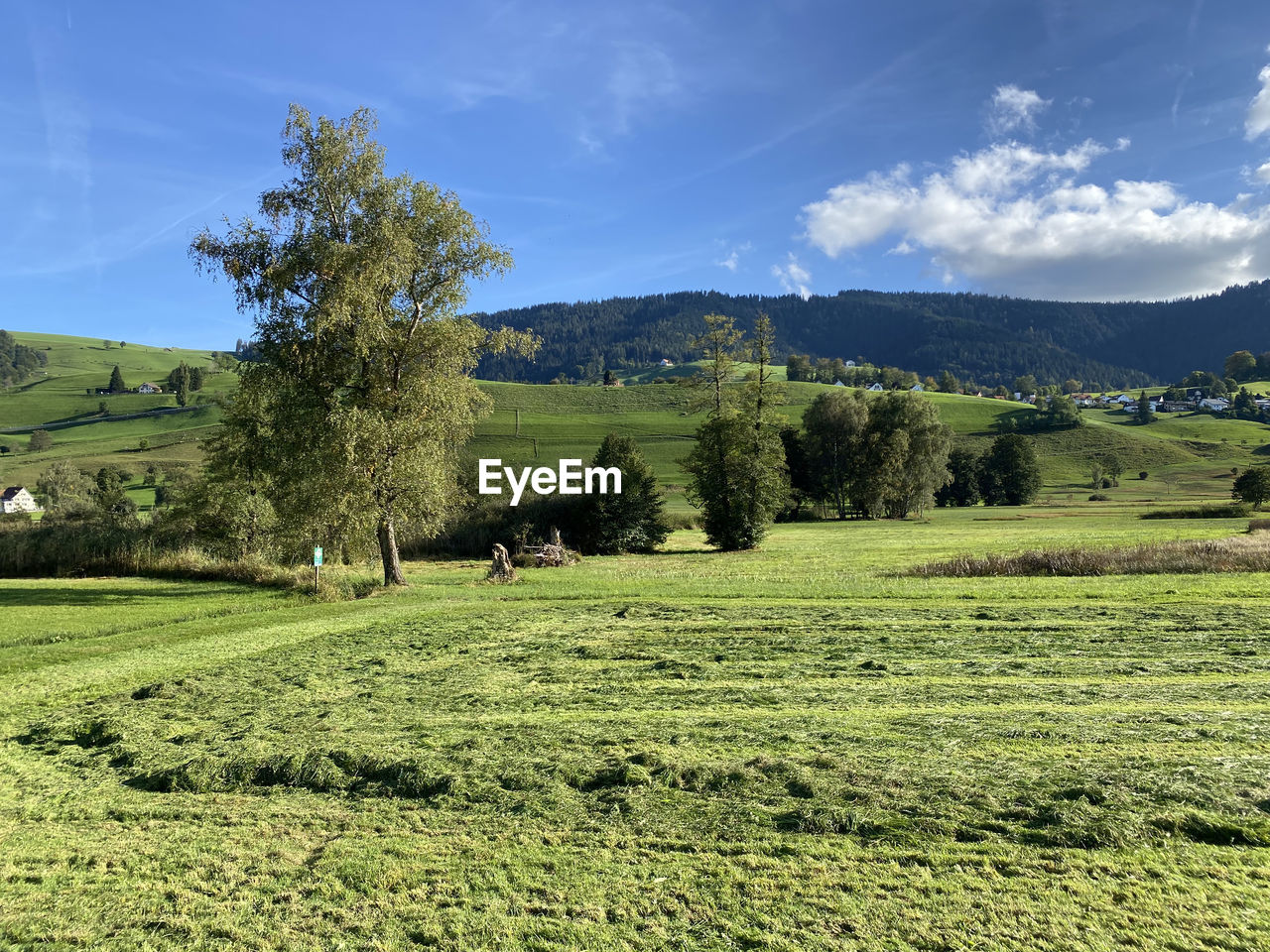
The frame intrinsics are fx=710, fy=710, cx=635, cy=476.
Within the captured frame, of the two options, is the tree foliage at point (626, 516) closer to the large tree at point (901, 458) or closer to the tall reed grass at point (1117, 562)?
the tall reed grass at point (1117, 562)

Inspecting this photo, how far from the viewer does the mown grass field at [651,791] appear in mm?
4312

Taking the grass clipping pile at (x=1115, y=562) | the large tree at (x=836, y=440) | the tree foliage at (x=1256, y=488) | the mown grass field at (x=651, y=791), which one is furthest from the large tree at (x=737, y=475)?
the tree foliage at (x=1256, y=488)

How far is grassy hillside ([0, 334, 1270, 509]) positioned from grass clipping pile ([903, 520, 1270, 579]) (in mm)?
42969

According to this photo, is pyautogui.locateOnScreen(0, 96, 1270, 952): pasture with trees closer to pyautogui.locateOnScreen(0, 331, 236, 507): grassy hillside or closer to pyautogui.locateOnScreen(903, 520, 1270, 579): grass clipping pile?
pyautogui.locateOnScreen(903, 520, 1270, 579): grass clipping pile

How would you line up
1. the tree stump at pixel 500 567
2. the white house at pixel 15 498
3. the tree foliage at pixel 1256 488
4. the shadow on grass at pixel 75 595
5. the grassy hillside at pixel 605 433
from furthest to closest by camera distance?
1. the grassy hillside at pixel 605 433
2. the white house at pixel 15 498
3. the tree foliage at pixel 1256 488
4. the tree stump at pixel 500 567
5. the shadow on grass at pixel 75 595

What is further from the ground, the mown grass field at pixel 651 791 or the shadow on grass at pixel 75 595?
the shadow on grass at pixel 75 595

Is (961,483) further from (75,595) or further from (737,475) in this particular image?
(75,595)

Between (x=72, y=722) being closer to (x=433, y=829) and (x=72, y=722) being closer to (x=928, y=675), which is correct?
(x=433, y=829)

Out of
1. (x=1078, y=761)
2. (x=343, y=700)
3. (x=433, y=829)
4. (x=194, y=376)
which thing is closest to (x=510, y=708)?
(x=343, y=700)

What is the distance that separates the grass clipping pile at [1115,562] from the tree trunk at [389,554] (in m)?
16.9

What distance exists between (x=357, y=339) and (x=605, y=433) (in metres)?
80.5

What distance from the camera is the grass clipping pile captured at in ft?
75.9

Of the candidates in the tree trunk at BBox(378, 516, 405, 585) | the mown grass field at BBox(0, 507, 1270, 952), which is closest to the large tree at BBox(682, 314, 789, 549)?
the tree trunk at BBox(378, 516, 405, 585)

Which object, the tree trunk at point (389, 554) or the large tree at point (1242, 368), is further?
the large tree at point (1242, 368)
